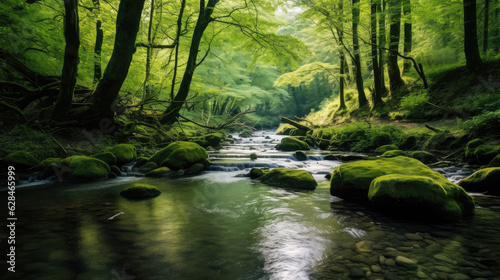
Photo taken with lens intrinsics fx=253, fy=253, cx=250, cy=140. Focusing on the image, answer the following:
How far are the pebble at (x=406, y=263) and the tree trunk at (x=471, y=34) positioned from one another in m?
10.9

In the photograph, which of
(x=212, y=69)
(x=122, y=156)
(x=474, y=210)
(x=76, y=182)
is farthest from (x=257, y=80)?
(x=474, y=210)

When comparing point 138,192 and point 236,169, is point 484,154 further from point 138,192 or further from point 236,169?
point 138,192

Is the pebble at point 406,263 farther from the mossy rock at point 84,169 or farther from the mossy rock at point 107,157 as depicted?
the mossy rock at point 107,157

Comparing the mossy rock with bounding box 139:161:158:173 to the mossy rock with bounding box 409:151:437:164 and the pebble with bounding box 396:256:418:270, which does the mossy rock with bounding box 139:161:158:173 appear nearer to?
the pebble with bounding box 396:256:418:270

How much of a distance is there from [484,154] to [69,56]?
33.4 ft

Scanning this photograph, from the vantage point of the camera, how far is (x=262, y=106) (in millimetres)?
45312

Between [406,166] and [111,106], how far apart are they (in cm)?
810

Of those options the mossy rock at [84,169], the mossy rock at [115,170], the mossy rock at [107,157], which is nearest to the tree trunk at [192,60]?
the mossy rock at [107,157]

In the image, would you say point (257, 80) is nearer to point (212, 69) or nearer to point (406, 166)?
point (212, 69)

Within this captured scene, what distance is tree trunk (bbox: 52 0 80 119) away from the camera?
5020 millimetres

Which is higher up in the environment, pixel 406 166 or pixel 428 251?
pixel 406 166

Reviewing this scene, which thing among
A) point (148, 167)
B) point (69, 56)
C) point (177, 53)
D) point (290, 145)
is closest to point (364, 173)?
point (148, 167)

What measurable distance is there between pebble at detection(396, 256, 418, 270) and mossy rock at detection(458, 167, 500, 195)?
3.57 metres

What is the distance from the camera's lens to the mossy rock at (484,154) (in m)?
6.24
